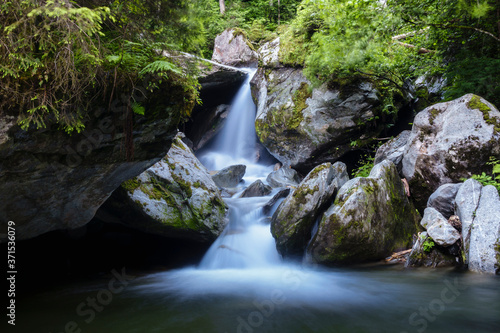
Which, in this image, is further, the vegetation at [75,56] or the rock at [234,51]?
the rock at [234,51]

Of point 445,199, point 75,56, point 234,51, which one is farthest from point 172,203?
point 234,51

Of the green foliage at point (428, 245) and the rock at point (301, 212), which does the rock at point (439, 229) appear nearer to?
the green foliage at point (428, 245)

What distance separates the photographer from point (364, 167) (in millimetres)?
10414

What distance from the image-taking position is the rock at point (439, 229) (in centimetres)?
607

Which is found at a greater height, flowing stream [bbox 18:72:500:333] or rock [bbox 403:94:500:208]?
rock [bbox 403:94:500:208]

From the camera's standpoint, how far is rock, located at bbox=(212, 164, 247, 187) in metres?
13.3

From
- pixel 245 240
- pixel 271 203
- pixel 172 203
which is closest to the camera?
pixel 172 203

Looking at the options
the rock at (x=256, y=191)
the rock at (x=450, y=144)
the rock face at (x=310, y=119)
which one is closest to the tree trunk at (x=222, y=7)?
the rock face at (x=310, y=119)

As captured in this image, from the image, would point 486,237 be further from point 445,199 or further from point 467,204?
point 445,199

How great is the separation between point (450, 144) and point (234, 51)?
1417cm

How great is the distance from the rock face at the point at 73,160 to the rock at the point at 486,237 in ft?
19.4

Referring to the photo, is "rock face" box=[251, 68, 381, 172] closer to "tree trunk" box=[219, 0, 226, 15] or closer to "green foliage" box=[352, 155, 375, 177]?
"green foliage" box=[352, 155, 375, 177]

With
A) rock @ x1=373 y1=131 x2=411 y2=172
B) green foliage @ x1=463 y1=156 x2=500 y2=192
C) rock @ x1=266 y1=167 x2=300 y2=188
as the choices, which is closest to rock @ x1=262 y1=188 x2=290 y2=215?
rock @ x1=266 y1=167 x2=300 y2=188

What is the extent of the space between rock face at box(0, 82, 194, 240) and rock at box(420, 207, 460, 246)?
18.4ft
